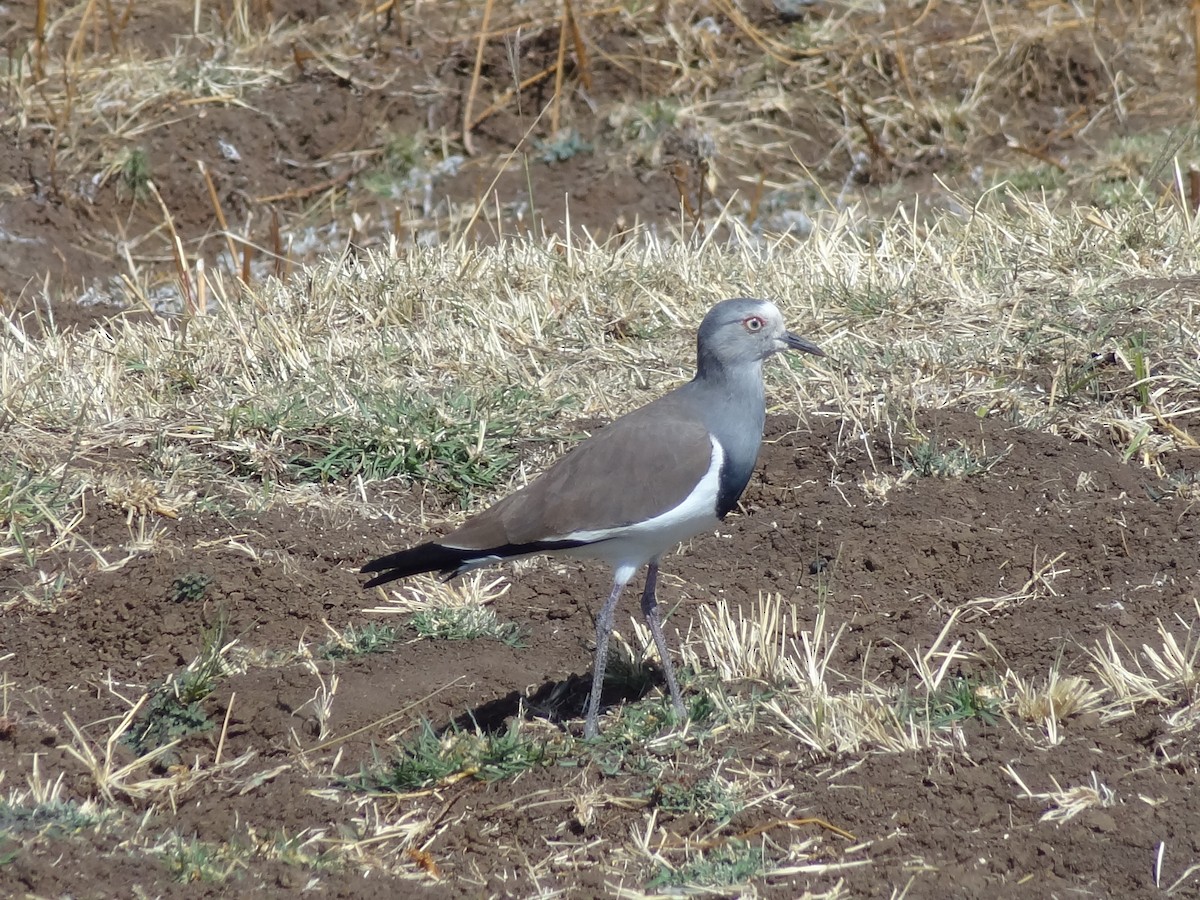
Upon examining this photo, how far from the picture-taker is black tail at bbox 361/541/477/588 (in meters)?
3.60

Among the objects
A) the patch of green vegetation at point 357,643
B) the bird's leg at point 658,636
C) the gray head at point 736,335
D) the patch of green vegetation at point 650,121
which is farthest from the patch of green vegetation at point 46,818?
the patch of green vegetation at point 650,121

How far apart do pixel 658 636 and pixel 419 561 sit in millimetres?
659

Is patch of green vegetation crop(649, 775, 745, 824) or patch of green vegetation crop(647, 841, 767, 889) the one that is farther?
patch of green vegetation crop(649, 775, 745, 824)

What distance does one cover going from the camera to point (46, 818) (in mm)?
3160

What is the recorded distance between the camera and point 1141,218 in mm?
5895

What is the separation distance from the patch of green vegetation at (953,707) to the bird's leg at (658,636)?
558 millimetres

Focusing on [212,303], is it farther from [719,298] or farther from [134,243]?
[719,298]

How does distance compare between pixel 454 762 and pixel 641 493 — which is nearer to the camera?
pixel 454 762

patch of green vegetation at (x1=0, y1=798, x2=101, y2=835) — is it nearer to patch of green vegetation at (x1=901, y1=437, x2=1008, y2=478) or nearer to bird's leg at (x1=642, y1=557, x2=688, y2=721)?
bird's leg at (x1=642, y1=557, x2=688, y2=721)

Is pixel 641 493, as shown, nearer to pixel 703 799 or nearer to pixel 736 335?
pixel 736 335

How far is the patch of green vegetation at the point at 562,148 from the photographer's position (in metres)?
8.77

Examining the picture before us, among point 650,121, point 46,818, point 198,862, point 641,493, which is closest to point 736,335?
point 641,493

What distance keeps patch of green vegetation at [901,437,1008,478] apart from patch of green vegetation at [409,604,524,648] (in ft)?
4.59

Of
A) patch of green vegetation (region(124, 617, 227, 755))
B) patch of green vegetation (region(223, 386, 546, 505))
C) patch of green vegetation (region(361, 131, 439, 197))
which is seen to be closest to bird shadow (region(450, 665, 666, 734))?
patch of green vegetation (region(124, 617, 227, 755))
